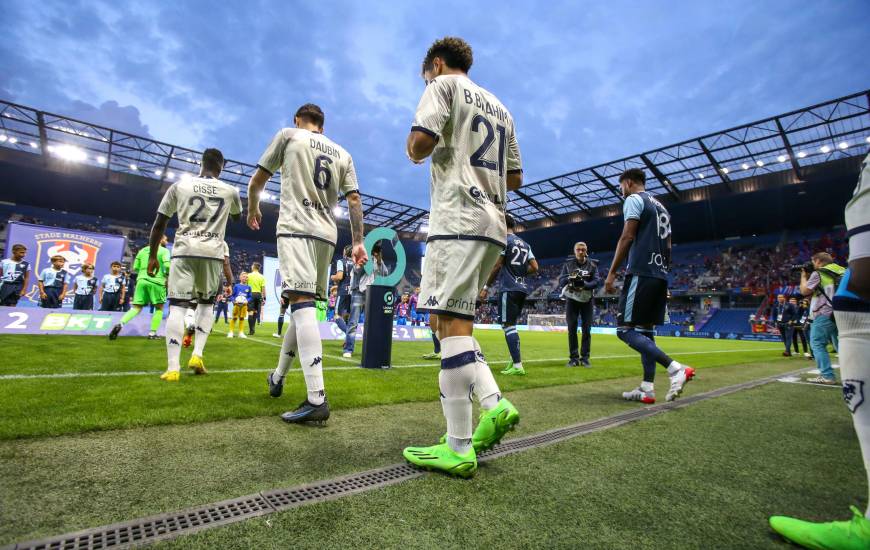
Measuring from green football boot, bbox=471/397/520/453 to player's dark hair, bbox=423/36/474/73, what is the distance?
6.22ft

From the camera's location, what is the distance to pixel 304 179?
9.86ft

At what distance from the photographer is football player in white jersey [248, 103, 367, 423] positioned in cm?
280

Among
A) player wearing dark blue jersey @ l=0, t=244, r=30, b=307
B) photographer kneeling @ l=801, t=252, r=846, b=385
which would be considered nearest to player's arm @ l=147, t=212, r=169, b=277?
player wearing dark blue jersey @ l=0, t=244, r=30, b=307

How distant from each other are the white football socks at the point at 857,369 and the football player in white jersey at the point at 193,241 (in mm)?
4394

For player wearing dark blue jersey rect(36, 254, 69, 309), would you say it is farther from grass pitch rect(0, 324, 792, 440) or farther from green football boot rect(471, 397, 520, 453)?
green football boot rect(471, 397, 520, 453)

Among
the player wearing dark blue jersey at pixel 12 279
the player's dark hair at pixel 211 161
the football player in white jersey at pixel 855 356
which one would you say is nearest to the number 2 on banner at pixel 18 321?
the player wearing dark blue jersey at pixel 12 279

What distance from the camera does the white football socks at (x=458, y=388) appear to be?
196 centimetres

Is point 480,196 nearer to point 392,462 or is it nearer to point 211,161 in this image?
point 392,462

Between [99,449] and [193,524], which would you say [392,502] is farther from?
[99,449]

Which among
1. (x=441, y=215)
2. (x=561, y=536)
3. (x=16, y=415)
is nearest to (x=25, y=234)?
(x=16, y=415)

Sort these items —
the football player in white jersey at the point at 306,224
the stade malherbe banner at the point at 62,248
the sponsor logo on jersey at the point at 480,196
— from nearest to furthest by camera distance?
the sponsor logo on jersey at the point at 480,196
the football player in white jersey at the point at 306,224
the stade malherbe banner at the point at 62,248

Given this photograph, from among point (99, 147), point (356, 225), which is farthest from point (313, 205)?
point (99, 147)

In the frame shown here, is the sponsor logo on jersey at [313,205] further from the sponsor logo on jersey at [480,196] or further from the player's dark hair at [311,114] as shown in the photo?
the sponsor logo on jersey at [480,196]

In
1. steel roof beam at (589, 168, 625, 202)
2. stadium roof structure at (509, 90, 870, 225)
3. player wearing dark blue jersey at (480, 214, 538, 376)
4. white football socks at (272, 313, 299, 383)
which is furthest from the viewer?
steel roof beam at (589, 168, 625, 202)
